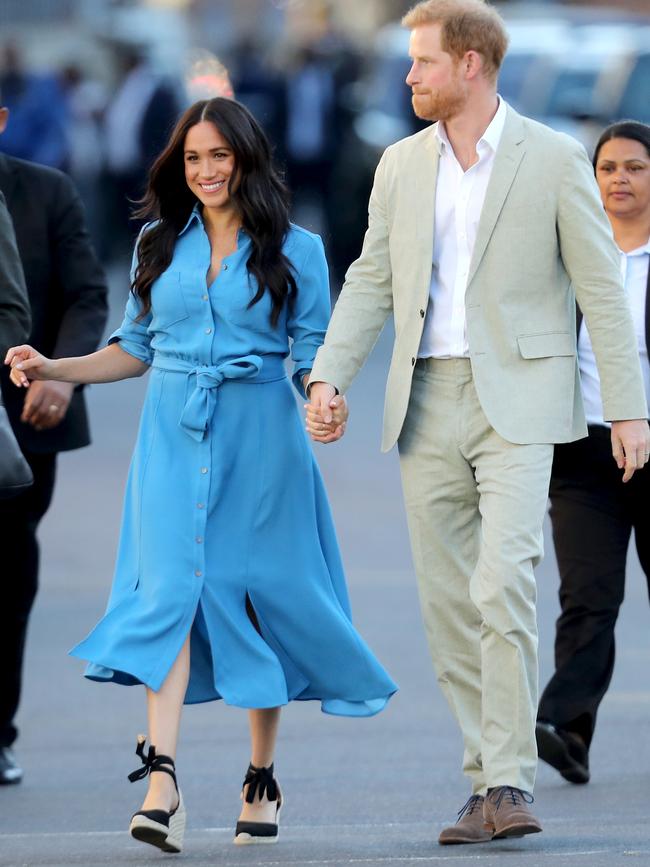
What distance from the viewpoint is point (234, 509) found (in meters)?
5.84

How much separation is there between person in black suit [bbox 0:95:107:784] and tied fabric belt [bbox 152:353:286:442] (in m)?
1.04

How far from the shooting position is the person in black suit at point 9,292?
5.83 metres

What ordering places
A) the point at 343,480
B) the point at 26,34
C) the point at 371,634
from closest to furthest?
the point at 371,634, the point at 343,480, the point at 26,34

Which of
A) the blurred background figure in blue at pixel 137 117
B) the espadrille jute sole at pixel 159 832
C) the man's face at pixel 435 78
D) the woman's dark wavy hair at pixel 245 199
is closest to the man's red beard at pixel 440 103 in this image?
the man's face at pixel 435 78

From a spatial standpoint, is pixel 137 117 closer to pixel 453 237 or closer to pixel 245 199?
pixel 245 199

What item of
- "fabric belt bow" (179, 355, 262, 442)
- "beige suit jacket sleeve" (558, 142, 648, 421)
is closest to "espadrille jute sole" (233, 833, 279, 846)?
"fabric belt bow" (179, 355, 262, 442)

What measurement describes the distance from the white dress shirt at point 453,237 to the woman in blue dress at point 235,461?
336 mm

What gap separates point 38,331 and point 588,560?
1873 mm

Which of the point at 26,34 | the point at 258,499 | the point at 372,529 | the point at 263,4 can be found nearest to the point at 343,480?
the point at 372,529

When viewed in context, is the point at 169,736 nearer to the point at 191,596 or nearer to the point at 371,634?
the point at 191,596

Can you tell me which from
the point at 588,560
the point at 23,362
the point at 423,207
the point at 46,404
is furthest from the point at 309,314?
the point at 588,560

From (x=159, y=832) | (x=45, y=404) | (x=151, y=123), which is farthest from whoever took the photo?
(x=151, y=123)

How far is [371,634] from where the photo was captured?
9172mm

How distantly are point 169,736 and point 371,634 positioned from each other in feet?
11.9
